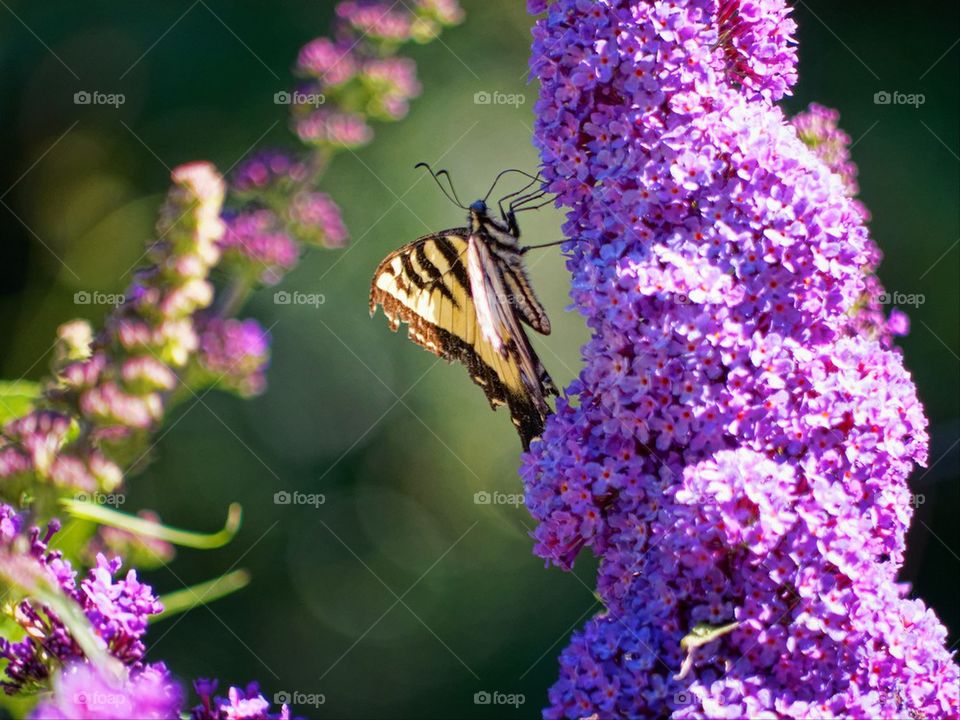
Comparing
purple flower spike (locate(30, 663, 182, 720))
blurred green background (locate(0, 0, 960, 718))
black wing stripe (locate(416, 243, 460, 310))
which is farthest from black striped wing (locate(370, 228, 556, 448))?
blurred green background (locate(0, 0, 960, 718))

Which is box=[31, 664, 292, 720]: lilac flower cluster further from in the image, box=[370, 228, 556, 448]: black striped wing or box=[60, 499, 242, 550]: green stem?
box=[370, 228, 556, 448]: black striped wing

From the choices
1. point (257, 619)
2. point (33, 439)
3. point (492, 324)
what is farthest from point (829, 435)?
point (257, 619)

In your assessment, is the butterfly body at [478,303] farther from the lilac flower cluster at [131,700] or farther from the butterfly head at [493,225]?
the lilac flower cluster at [131,700]

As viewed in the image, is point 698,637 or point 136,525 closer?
point 698,637

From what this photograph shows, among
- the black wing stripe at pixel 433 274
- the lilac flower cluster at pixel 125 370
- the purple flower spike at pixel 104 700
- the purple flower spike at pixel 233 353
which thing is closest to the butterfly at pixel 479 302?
the black wing stripe at pixel 433 274

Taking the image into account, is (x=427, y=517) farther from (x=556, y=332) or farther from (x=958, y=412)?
(x=958, y=412)

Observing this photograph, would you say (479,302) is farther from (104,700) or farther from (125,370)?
(104,700)

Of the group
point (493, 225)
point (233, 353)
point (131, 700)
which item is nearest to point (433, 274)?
point (493, 225)
